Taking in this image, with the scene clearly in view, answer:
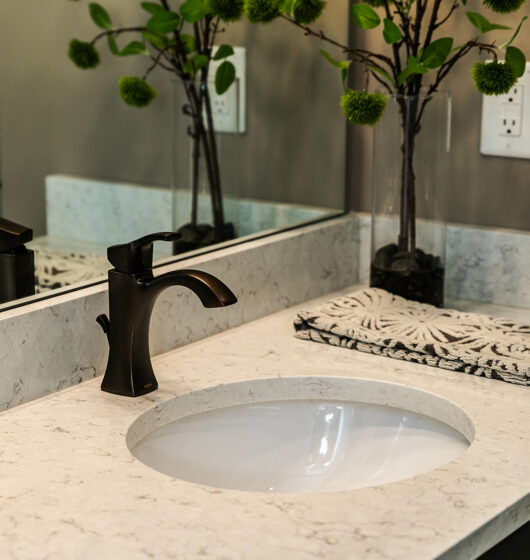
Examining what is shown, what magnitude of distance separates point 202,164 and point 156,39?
219 millimetres

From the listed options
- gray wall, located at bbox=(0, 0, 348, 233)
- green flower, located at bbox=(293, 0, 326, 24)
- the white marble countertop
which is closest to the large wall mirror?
gray wall, located at bbox=(0, 0, 348, 233)

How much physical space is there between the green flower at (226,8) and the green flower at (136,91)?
18cm

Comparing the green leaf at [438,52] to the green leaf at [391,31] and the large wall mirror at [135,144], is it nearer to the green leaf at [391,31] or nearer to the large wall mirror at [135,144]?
the green leaf at [391,31]

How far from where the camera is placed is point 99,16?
1.39m

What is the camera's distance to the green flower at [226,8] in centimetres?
157

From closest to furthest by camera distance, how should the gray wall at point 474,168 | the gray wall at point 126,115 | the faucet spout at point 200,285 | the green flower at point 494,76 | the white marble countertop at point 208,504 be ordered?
the white marble countertop at point 208,504
the faucet spout at point 200,285
the gray wall at point 126,115
the green flower at point 494,76
the gray wall at point 474,168

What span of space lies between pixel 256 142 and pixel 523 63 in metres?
0.49

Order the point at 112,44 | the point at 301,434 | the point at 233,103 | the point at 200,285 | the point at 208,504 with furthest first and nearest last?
the point at 233,103 → the point at 112,44 → the point at 301,434 → the point at 200,285 → the point at 208,504

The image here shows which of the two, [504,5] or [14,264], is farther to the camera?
[504,5]

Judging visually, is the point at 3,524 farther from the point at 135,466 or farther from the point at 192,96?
the point at 192,96

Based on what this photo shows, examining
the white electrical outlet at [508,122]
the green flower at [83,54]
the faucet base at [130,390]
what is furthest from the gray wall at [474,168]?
the faucet base at [130,390]

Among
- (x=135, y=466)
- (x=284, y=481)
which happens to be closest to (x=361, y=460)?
(x=284, y=481)

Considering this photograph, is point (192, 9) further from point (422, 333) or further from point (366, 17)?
point (422, 333)

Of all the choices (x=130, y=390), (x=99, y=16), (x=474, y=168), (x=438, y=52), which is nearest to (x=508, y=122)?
(x=474, y=168)
